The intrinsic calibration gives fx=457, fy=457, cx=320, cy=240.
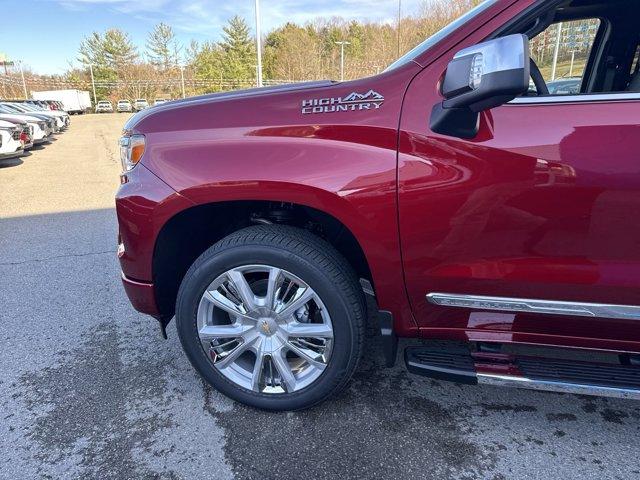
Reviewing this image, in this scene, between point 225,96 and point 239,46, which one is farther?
point 239,46

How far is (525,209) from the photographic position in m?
1.72

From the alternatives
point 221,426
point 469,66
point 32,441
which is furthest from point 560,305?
point 32,441

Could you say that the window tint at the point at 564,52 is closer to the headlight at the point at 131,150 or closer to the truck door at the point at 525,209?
the truck door at the point at 525,209

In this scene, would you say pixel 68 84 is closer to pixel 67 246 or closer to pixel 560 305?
pixel 67 246

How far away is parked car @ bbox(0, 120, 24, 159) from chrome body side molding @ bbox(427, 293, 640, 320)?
39.4 feet

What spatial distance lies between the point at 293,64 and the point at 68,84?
53.0 meters

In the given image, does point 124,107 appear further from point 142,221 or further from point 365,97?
point 365,97

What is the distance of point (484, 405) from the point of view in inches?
90.9

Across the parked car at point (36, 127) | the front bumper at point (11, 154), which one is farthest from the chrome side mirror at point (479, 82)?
the parked car at point (36, 127)

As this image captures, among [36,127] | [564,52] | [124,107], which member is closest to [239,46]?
[124,107]

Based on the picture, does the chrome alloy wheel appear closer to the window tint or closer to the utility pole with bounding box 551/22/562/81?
the window tint

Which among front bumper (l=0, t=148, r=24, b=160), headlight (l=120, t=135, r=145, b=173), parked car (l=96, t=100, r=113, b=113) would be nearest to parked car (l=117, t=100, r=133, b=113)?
parked car (l=96, t=100, r=113, b=113)

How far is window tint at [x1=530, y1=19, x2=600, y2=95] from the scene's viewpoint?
2.27m

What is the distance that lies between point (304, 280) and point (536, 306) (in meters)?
0.95
